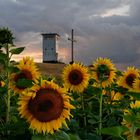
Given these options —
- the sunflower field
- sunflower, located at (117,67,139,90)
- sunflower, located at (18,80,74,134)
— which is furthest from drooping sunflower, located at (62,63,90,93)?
sunflower, located at (18,80,74,134)

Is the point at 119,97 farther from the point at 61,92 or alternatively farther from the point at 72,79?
the point at 61,92

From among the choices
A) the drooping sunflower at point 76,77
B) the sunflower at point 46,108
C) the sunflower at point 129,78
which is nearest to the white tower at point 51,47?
the sunflower at point 129,78

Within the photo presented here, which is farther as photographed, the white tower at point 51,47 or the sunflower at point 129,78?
the white tower at point 51,47

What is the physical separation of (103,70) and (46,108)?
2.95 meters

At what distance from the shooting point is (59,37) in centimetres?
7662

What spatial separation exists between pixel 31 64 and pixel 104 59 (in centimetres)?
194

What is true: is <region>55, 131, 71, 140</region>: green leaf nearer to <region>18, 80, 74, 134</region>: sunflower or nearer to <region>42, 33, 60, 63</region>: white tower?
<region>18, 80, 74, 134</region>: sunflower

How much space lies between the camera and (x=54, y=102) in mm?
4207

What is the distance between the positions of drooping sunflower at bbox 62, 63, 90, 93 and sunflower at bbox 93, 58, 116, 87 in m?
0.15

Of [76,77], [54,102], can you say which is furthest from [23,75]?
[54,102]

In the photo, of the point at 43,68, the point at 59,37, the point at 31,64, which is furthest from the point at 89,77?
the point at 59,37

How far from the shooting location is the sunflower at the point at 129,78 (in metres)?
8.02

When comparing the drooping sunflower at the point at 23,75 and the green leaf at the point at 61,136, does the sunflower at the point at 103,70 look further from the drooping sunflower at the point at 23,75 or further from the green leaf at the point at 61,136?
the green leaf at the point at 61,136

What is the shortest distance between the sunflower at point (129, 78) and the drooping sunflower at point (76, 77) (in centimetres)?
95
